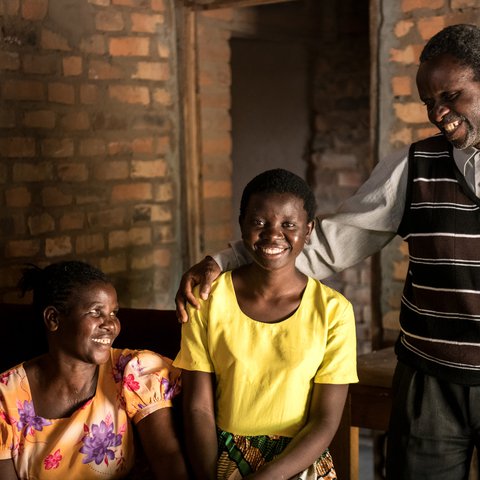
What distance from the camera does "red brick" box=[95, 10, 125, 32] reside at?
13.5 feet

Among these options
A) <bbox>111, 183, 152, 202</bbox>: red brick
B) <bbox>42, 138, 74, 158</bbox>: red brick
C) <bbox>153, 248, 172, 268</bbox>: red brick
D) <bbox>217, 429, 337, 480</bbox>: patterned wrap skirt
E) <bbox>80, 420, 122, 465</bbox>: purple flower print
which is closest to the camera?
<bbox>217, 429, 337, 480</bbox>: patterned wrap skirt

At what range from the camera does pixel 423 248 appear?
2.13m

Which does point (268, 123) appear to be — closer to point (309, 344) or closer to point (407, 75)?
point (407, 75)

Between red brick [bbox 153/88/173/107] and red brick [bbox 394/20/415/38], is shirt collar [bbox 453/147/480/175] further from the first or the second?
red brick [bbox 153/88/173/107]

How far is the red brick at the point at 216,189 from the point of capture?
4.66 meters

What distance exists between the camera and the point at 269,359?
2.15m

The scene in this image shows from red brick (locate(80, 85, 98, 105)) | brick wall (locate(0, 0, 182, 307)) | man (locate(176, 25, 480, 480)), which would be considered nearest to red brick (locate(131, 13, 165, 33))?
brick wall (locate(0, 0, 182, 307))

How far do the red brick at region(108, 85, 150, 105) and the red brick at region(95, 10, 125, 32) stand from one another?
27 centimetres

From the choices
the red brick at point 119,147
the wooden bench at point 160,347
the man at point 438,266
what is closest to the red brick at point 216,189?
the red brick at point 119,147

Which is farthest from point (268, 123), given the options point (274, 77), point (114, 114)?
point (114, 114)

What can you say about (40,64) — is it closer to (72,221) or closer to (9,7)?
(9,7)

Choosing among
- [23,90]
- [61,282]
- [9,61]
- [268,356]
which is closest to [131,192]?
[23,90]

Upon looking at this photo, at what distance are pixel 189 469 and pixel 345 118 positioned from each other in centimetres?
409

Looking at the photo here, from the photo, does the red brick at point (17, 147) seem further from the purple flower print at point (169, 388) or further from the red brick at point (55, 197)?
the purple flower print at point (169, 388)
